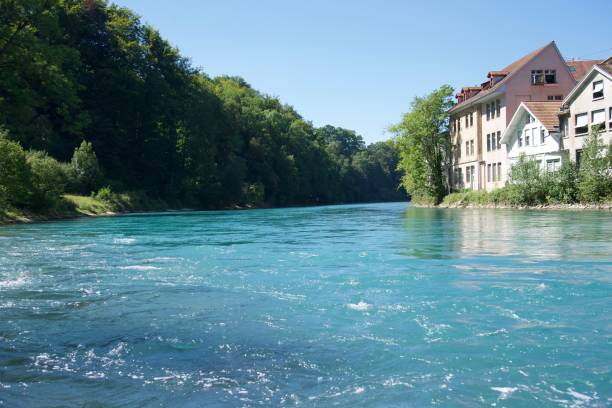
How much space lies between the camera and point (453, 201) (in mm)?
54625

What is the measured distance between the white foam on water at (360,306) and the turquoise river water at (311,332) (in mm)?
28

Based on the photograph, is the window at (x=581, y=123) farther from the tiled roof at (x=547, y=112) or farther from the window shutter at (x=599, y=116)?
the tiled roof at (x=547, y=112)

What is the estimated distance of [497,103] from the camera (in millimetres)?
53219

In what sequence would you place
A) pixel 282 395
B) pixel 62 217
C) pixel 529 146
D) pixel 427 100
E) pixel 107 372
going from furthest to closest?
1. pixel 427 100
2. pixel 529 146
3. pixel 62 217
4. pixel 107 372
5. pixel 282 395

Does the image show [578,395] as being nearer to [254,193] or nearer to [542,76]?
[542,76]

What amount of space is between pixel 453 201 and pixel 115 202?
30368mm

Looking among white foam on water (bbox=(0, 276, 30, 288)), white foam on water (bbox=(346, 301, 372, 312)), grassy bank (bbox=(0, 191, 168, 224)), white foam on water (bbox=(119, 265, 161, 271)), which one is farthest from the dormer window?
white foam on water (bbox=(0, 276, 30, 288))

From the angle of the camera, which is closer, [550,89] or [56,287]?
[56,287]

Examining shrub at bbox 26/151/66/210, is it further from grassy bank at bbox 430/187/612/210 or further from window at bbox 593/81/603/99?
window at bbox 593/81/603/99

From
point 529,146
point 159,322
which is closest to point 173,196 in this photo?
point 529,146

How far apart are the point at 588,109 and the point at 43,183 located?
3650 cm

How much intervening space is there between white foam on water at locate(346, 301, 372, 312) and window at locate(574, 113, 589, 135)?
38375mm

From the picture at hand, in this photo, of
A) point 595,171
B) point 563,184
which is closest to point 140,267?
point 595,171

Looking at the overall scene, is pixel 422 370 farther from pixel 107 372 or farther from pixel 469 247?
pixel 469 247
